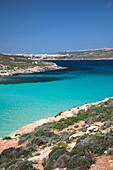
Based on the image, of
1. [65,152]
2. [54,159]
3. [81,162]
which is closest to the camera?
[81,162]

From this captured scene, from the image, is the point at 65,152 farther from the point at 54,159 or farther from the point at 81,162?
the point at 81,162

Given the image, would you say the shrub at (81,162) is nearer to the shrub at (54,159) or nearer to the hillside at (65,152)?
the hillside at (65,152)

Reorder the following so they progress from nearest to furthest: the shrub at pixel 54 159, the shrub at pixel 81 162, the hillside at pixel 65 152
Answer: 1. the shrub at pixel 81 162
2. the hillside at pixel 65 152
3. the shrub at pixel 54 159

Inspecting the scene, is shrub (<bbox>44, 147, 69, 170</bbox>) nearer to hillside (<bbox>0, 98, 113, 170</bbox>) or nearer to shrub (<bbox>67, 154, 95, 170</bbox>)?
hillside (<bbox>0, 98, 113, 170</bbox>)

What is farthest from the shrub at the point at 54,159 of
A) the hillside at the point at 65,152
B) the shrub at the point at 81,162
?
the shrub at the point at 81,162

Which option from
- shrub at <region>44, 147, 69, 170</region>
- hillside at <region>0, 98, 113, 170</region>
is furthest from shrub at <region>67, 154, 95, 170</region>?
shrub at <region>44, 147, 69, 170</region>

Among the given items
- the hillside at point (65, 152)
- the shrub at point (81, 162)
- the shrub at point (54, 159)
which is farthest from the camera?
the shrub at point (54, 159)

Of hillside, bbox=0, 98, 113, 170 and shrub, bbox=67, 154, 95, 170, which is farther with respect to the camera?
hillside, bbox=0, 98, 113, 170

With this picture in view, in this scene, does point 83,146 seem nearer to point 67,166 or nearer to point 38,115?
point 67,166

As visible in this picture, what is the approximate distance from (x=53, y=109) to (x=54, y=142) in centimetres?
2364

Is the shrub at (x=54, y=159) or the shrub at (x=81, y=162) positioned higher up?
the shrub at (x=81, y=162)

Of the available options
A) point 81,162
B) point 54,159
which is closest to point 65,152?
point 54,159

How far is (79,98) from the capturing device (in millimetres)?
→ 51406

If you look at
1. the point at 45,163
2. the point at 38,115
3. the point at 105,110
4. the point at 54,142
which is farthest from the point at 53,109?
the point at 45,163
